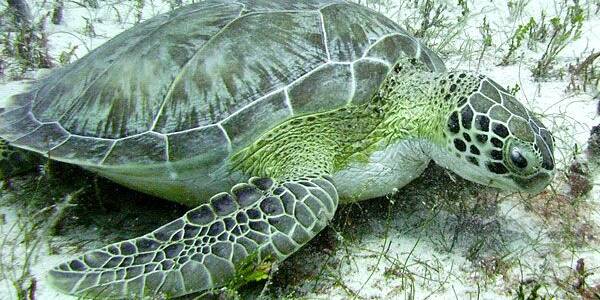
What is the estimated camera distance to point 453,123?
2537 mm

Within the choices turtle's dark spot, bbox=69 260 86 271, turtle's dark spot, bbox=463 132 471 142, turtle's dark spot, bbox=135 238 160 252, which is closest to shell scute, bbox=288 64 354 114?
turtle's dark spot, bbox=463 132 471 142

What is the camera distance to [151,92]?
9.00ft

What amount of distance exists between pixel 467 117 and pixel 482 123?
0.09 metres

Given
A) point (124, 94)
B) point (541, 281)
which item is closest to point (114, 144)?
point (124, 94)

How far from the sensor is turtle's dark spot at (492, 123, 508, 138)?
237cm

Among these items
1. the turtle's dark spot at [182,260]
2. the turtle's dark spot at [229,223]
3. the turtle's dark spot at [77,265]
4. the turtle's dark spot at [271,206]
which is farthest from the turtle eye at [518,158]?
the turtle's dark spot at [77,265]

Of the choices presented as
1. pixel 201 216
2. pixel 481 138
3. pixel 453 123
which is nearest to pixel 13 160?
pixel 201 216

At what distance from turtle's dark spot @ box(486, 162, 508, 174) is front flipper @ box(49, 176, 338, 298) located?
2.83ft

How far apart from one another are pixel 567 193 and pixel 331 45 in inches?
71.8

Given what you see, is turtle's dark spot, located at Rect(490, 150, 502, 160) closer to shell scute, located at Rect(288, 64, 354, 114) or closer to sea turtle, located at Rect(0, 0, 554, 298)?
sea turtle, located at Rect(0, 0, 554, 298)

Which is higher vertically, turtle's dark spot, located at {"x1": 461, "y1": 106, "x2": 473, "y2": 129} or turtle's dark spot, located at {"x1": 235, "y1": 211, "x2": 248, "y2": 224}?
turtle's dark spot, located at {"x1": 461, "y1": 106, "x2": 473, "y2": 129}

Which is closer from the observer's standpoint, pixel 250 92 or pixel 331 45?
pixel 250 92

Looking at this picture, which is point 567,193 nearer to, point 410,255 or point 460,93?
point 460,93

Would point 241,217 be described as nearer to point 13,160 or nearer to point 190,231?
point 190,231
